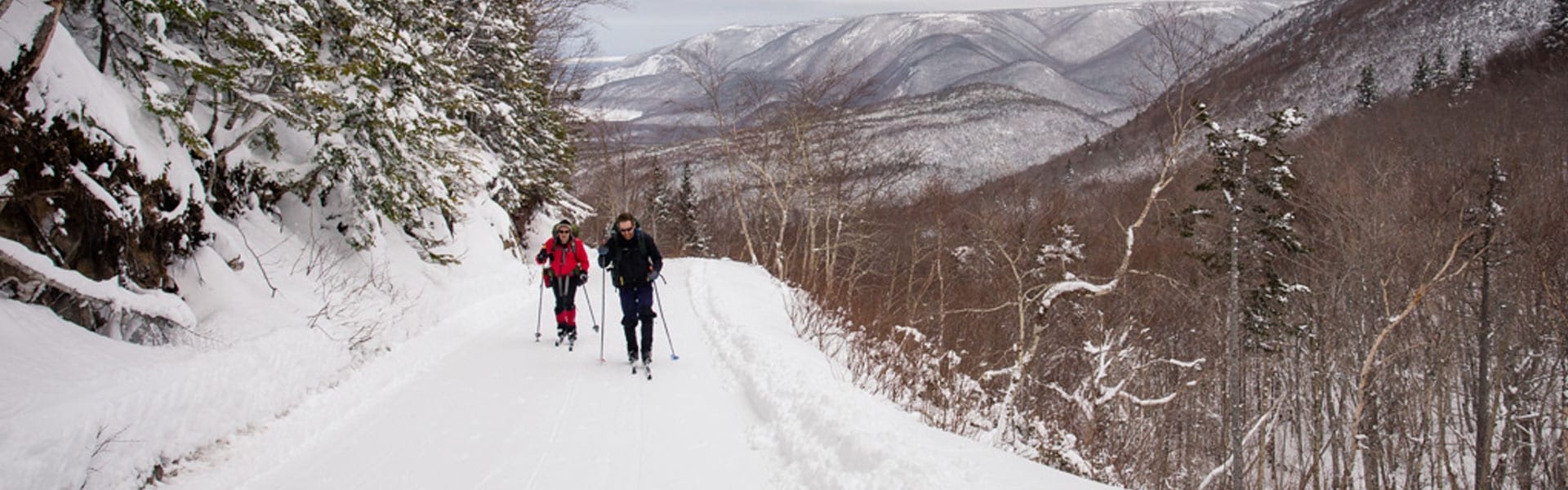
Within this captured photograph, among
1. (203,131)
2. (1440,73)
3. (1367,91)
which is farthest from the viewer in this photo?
(1367,91)

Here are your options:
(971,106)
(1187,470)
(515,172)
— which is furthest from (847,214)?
(971,106)

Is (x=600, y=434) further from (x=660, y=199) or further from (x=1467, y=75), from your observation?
(x=1467, y=75)

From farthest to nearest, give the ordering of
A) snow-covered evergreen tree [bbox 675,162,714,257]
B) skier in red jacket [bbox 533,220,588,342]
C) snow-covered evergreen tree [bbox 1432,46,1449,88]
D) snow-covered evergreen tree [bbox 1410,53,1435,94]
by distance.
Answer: snow-covered evergreen tree [bbox 1410,53,1435,94] < snow-covered evergreen tree [bbox 1432,46,1449,88] < snow-covered evergreen tree [bbox 675,162,714,257] < skier in red jacket [bbox 533,220,588,342]

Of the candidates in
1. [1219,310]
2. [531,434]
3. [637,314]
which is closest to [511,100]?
[637,314]

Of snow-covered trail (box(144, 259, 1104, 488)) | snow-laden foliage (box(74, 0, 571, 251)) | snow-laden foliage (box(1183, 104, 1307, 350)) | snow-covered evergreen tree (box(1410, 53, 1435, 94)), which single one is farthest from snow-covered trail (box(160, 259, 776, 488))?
snow-covered evergreen tree (box(1410, 53, 1435, 94))

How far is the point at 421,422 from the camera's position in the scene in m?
5.75

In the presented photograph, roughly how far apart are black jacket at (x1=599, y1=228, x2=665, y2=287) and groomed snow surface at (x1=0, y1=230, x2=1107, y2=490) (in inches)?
39.5

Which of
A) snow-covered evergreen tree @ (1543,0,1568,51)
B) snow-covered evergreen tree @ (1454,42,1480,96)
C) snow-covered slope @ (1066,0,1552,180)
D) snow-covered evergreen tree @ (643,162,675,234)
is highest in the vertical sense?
snow-covered slope @ (1066,0,1552,180)

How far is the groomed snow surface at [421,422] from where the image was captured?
160 inches

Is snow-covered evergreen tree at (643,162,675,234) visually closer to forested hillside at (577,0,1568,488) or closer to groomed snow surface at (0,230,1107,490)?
forested hillside at (577,0,1568,488)

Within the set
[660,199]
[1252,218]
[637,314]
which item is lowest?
[637,314]

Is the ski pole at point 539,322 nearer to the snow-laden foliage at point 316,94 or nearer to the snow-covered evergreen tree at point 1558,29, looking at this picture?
the snow-laden foliage at point 316,94

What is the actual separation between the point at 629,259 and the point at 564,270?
1.61 meters

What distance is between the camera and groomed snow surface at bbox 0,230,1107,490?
407cm
